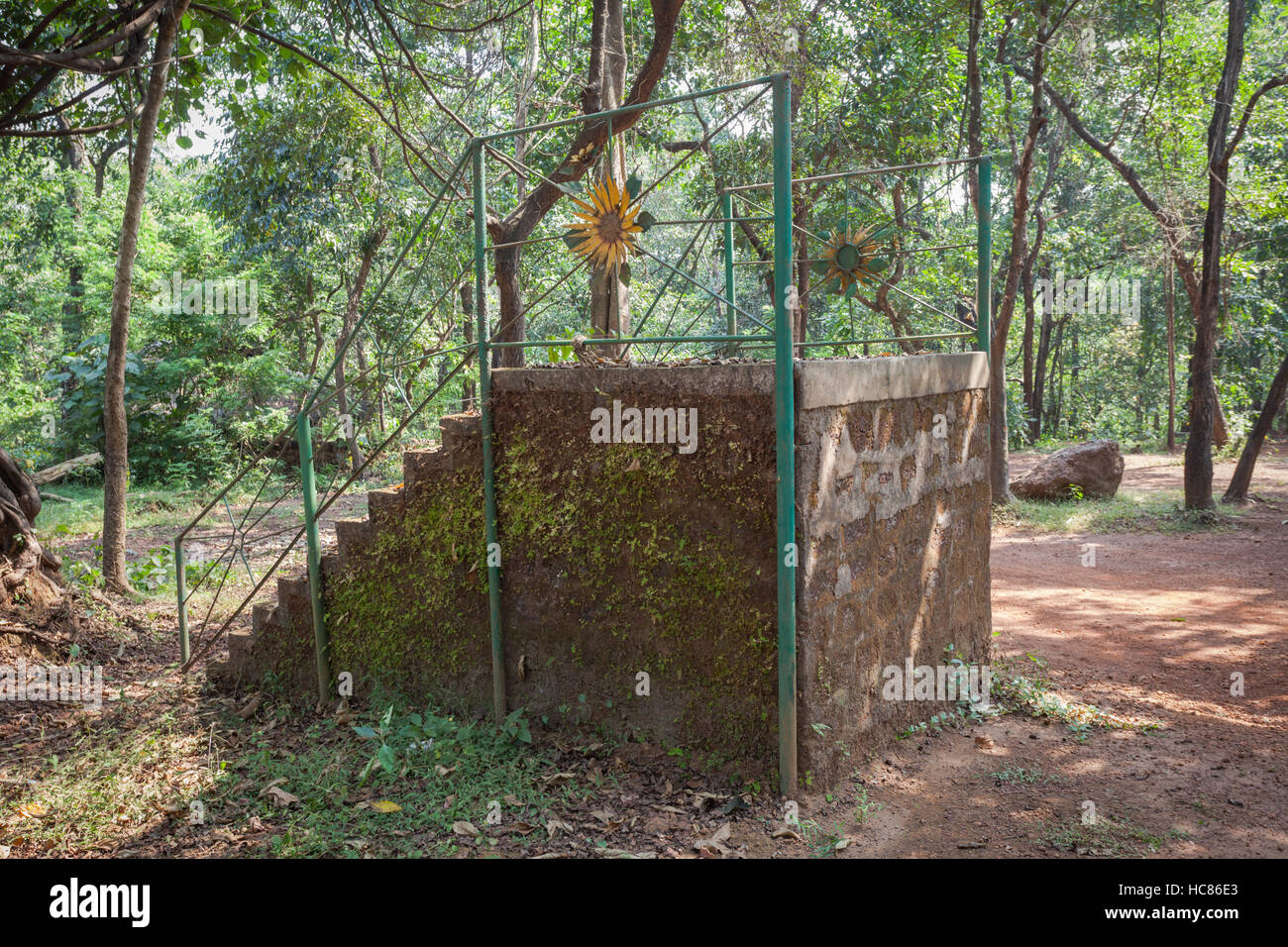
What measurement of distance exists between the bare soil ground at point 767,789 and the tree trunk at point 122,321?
128cm

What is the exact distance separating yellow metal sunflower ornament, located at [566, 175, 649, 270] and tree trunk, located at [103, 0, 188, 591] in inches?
160

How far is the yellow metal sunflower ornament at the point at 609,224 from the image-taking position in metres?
4.72

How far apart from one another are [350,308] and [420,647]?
374 inches

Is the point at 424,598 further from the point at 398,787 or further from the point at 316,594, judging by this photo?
the point at 398,787

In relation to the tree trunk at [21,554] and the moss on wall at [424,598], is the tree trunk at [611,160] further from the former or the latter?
the tree trunk at [21,554]

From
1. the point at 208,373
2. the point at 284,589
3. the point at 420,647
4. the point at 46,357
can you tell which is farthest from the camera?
the point at 46,357

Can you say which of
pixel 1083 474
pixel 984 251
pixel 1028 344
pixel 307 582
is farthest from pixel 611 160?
pixel 1028 344

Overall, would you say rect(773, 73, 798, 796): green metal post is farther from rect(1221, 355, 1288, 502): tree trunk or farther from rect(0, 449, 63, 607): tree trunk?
rect(1221, 355, 1288, 502): tree trunk

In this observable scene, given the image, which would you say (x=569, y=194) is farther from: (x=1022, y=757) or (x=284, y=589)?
(x=1022, y=757)

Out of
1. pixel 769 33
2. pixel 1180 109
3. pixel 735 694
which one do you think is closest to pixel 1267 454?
pixel 1180 109

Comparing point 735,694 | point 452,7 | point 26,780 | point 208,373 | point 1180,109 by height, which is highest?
point 1180,109

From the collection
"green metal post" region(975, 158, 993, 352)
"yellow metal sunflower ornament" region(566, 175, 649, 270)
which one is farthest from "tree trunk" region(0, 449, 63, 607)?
"green metal post" region(975, 158, 993, 352)

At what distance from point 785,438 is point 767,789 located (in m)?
1.62

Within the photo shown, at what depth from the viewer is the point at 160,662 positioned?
22.5ft
